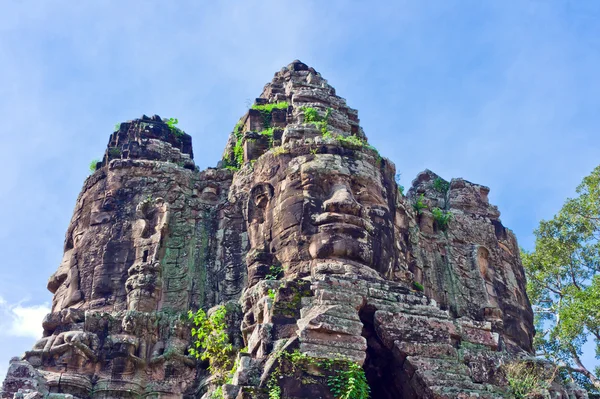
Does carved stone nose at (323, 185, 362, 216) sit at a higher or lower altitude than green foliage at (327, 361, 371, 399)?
higher

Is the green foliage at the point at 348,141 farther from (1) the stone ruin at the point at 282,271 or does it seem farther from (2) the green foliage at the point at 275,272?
(2) the green foliage at the point at 275,272

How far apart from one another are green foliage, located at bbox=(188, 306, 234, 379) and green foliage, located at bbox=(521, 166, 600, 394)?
536 inches

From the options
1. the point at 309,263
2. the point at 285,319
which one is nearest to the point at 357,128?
the point at 309,263

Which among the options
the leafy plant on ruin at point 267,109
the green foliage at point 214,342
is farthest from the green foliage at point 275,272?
the leafy plant on ruin at point 267,109

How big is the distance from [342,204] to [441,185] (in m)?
7.70

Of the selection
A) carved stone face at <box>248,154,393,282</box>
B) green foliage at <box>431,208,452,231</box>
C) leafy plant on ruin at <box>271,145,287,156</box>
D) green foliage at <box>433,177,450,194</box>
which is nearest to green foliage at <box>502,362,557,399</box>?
carved stone face at <box>248,154,393,282</box>

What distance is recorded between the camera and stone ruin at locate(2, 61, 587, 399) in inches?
477

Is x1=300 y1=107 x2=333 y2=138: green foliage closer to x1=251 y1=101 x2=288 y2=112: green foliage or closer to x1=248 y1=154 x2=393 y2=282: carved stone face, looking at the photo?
x1=251 y1=101 x2=288 y2=112: green foliage

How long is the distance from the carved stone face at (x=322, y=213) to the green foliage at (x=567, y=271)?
11.1 m

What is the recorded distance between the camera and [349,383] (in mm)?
11070

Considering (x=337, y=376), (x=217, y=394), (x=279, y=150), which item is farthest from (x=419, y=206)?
(x=337, y=376)

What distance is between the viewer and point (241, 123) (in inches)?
810

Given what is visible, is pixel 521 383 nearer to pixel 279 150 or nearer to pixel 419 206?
pixel 279 150

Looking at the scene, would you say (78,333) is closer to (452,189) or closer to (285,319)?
(285,319)
